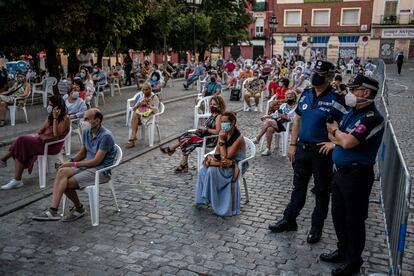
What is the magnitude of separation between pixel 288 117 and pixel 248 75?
10.3m

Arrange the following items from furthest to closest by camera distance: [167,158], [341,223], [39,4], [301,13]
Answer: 1. [301,13]
2. [39,4]
3. [167,158]
4. [341,223]

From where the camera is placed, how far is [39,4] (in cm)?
1270

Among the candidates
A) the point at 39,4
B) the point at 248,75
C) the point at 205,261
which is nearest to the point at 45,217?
the point at 205,261

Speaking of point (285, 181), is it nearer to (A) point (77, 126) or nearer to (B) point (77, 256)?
(B) point (77, 256)

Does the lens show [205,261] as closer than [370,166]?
No

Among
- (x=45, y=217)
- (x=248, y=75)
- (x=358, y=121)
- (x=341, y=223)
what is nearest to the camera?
(x=358, y=121)

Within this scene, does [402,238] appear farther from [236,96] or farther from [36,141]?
[236,96]

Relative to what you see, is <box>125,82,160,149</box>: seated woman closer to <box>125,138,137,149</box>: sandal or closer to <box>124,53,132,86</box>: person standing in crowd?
<box>125,138,137,149</box>: sandal

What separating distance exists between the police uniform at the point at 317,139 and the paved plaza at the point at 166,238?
0.59 m

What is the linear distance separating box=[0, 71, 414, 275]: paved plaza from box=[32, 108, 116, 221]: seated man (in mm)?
179

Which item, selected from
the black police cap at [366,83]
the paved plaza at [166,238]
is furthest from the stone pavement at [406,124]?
the black police cap at [366,83]

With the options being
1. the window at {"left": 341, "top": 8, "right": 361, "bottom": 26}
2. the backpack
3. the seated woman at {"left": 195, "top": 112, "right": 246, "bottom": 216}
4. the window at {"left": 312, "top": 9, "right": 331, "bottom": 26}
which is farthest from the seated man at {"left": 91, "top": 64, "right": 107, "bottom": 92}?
the window at {"left": 341, "top": 8, "right": 361, "bottom": 26}

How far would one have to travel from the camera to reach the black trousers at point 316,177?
4.71 metres

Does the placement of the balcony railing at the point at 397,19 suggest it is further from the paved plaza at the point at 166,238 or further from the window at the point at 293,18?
the paved plaza at the point at 166,238
